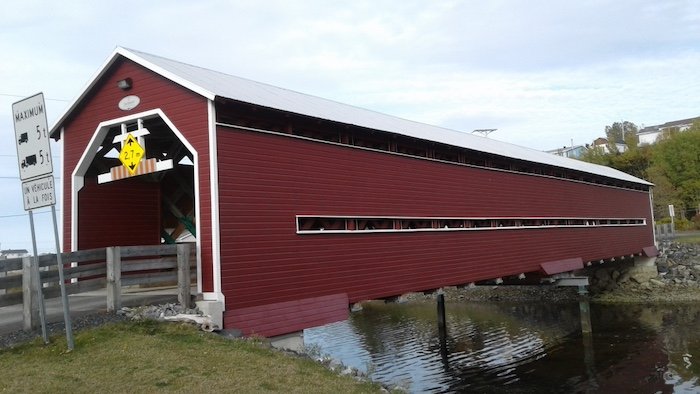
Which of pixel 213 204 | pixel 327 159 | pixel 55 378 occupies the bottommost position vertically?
pixel 55 378

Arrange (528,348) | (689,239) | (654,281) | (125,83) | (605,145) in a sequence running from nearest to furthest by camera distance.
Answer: (125,83) < (528,348) < (654,281) < (689,239) < (605,145)

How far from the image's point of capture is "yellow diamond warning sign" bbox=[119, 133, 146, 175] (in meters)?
11.3

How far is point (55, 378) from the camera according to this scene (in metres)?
7.22

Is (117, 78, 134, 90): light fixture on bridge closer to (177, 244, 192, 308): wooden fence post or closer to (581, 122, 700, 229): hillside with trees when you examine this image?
(177, 244, 192, 308): wooden fence post

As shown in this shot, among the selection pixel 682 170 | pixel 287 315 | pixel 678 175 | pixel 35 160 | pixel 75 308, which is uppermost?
pixel 682 170

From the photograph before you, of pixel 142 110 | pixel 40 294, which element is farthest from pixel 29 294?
pixel 142 110

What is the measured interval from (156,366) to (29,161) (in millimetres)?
3594

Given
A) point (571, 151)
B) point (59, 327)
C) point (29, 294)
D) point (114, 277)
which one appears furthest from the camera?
point (571, 151)

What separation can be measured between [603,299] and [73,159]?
28584mm

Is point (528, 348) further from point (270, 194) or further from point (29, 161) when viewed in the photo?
point (29, 161)

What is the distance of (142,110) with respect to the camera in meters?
11.5

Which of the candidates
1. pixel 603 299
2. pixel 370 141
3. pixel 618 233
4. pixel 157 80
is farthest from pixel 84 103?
pixel 603 299

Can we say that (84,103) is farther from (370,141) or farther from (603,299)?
(603,299)

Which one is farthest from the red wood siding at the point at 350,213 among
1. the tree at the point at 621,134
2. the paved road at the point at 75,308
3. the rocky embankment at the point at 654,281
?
the tree at the point at 621,134
